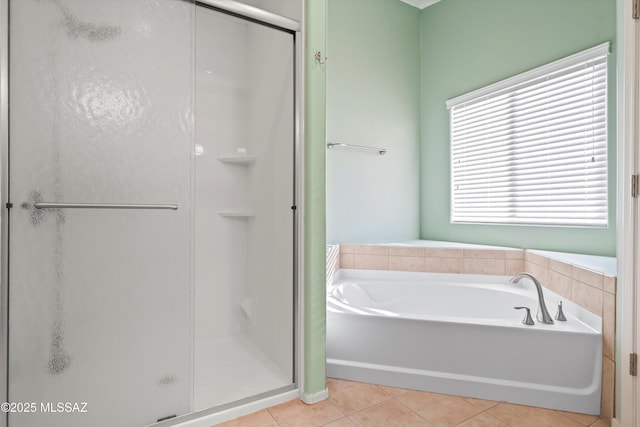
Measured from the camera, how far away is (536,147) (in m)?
2.41


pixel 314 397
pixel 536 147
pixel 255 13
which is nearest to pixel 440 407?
pixel 314 397

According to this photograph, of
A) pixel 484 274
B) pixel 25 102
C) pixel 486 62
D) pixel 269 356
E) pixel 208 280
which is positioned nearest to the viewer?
pixel 25 102

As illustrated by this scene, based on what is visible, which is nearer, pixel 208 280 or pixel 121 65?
pixel 121 65

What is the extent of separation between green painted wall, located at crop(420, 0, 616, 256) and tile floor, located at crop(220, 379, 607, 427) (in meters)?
1.13

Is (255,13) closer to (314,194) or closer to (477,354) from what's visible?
(314,194)

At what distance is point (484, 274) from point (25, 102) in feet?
8.91

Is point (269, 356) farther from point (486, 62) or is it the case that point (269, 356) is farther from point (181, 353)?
point (486, 62)

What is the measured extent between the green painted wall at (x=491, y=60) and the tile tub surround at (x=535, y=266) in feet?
0.58

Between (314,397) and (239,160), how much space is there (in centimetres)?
143

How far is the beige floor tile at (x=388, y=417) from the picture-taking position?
1.51 meters

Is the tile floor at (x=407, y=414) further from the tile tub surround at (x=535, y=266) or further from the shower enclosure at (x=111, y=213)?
the tile tub surround at (x=535, y=266)

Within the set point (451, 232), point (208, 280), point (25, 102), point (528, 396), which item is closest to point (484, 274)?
point (451, 232)

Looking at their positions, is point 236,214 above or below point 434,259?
above

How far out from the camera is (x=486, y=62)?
2.74 meters
